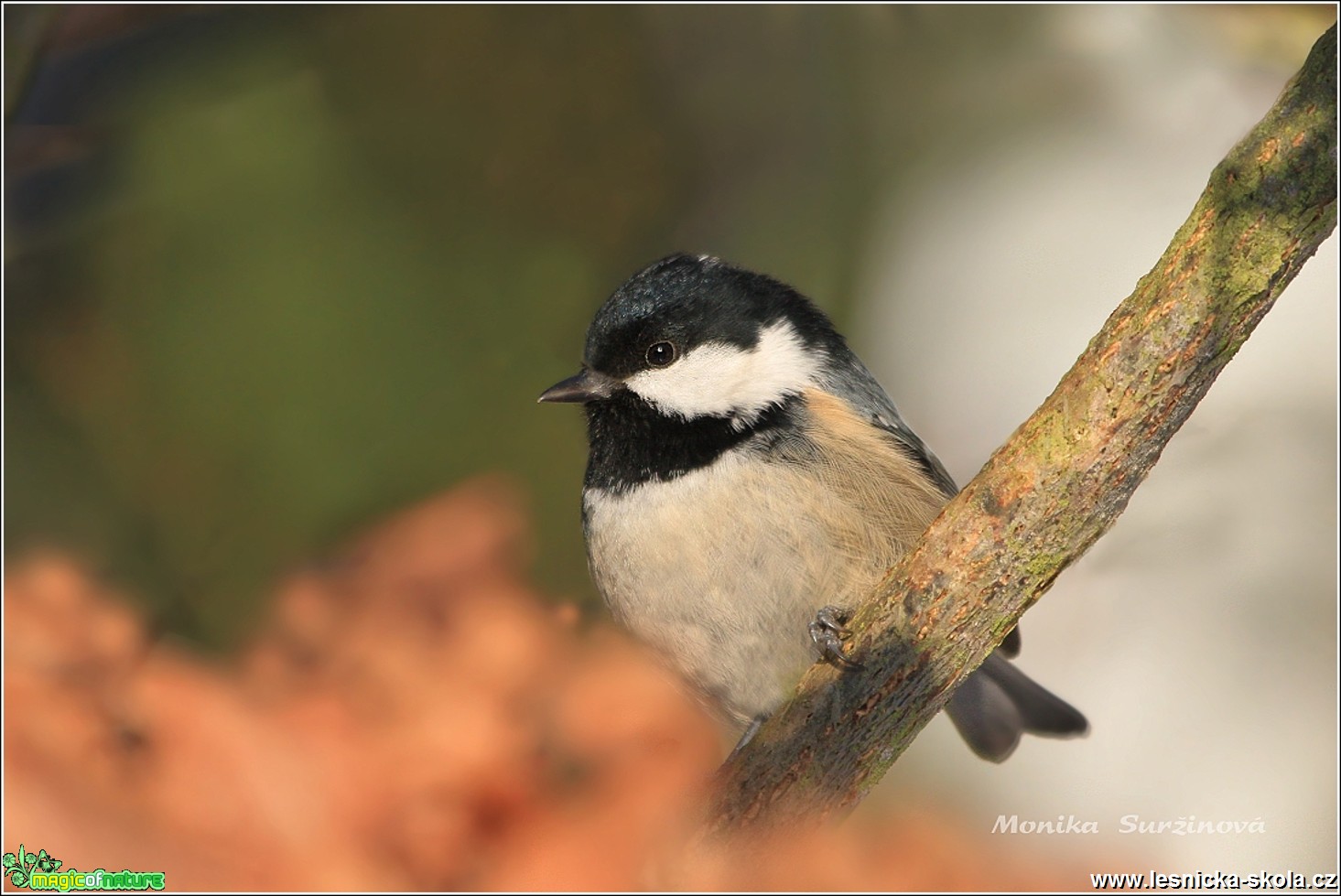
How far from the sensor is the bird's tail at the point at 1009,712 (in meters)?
1.61

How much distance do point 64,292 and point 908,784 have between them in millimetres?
1650

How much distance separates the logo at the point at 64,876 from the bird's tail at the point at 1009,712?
45.9 inches

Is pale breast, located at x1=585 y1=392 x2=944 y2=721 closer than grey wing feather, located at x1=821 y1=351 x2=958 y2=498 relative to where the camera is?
Yes

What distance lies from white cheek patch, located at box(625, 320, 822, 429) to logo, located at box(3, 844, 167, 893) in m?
0.85

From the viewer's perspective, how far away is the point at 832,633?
1.17 meters

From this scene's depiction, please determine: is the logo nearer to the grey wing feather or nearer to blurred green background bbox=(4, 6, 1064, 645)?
blurred green background bbox=(4, 6, 1064, 645)

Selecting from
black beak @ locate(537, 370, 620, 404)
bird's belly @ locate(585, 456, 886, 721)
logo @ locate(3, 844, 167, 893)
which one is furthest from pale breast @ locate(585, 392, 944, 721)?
logo @ locate(3, 844, 167, 893)

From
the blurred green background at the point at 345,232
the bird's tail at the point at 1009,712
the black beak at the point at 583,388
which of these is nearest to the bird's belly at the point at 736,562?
the black beak at the point at 583,388

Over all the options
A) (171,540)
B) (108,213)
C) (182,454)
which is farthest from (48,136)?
(171,540)

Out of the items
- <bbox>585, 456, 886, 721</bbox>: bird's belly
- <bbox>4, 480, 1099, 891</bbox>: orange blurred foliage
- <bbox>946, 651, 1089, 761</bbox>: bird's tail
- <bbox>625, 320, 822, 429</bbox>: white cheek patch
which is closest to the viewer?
<bbox>4, 480, 1099, 891</bbox>: orange blurred foliage

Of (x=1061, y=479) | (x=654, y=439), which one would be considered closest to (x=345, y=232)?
(x=654, y=439)

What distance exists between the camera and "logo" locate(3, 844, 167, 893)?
0.80 meters

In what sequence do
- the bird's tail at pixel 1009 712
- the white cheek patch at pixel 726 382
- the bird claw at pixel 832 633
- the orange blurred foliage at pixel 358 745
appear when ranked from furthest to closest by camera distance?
the bird's tail at pixel 1009 712 < the white cheek patch at pixel 726 382 < the bird claw at pixel 832 633 < the orange blurred foliage at pixel 358 745

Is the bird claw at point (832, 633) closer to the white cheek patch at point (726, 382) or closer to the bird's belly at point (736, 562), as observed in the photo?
the bird's belly at point (736, 562)
